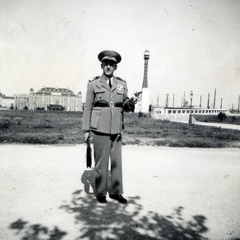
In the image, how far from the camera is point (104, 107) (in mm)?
3828

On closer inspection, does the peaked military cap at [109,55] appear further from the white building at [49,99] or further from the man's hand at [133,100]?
the white building at [49,99]

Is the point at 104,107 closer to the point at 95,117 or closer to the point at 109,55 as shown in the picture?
the point at 95,117

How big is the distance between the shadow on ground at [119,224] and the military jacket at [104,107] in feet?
3.96

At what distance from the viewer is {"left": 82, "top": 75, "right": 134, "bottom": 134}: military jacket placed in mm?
3773

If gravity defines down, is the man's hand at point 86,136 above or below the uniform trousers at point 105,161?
above

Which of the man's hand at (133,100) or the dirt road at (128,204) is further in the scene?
the man's hand at (133,100)

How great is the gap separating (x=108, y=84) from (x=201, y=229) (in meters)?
2.57

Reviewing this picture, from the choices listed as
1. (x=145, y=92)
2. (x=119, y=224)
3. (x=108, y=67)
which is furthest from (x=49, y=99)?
(x=119, y=224)

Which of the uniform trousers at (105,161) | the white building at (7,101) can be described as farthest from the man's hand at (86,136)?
the white building at (7,101)

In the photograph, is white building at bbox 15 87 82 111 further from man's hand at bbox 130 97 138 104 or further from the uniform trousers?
man's hand at bbox 130 97 138 104

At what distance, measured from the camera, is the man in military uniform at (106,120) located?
378 centimetres

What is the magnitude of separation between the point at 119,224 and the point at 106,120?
5.27ft

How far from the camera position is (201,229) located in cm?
288

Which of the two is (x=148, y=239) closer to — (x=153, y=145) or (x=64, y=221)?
(x=64, y=221)
